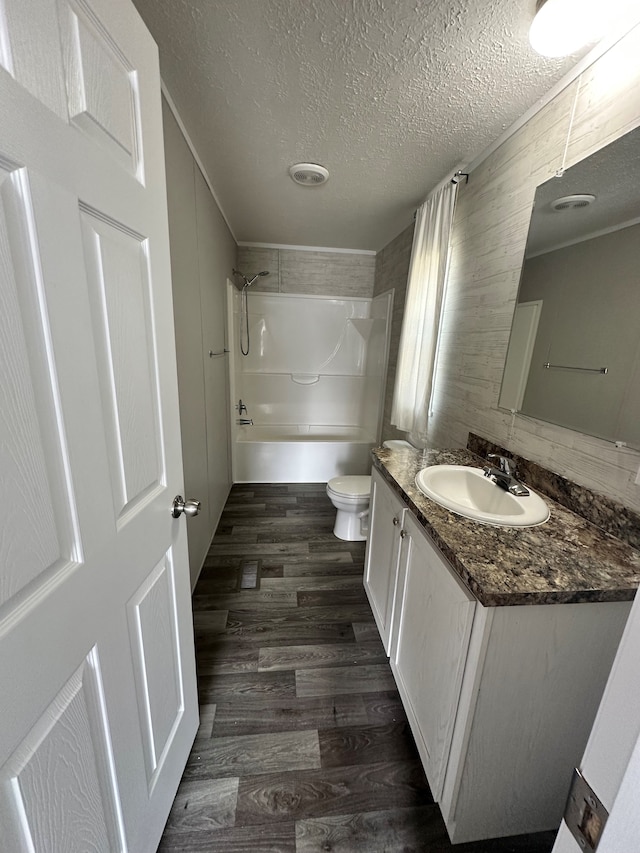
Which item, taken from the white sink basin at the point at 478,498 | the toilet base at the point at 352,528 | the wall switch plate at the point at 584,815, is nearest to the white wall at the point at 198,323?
the toilet base at the point at 352,528

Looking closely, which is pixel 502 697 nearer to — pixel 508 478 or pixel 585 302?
pixel 508 478

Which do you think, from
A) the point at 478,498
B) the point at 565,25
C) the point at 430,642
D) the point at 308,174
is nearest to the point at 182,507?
the point at 430,642

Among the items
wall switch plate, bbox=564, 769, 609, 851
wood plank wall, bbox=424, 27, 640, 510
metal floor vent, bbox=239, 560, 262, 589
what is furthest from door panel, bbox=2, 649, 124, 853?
wood plank wall, bbox=424, 27, 640, 510

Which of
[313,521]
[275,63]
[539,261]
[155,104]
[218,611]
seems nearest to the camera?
[155,104]

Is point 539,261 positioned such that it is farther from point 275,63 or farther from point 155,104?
point 155,104

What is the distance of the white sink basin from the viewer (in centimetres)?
99

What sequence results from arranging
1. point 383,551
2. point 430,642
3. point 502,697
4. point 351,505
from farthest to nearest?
point 351,505, point 383,551, point 430,642, point 502,697

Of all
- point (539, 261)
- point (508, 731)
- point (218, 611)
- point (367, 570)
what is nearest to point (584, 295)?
point (539, 261)

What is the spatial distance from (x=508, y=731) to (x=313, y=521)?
1.85m

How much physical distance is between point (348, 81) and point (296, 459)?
2665mm

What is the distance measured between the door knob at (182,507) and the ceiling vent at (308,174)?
1.81m

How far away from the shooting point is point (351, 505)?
2.26 m

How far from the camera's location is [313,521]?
2.61m

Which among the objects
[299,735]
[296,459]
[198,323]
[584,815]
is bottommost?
[299,735]
